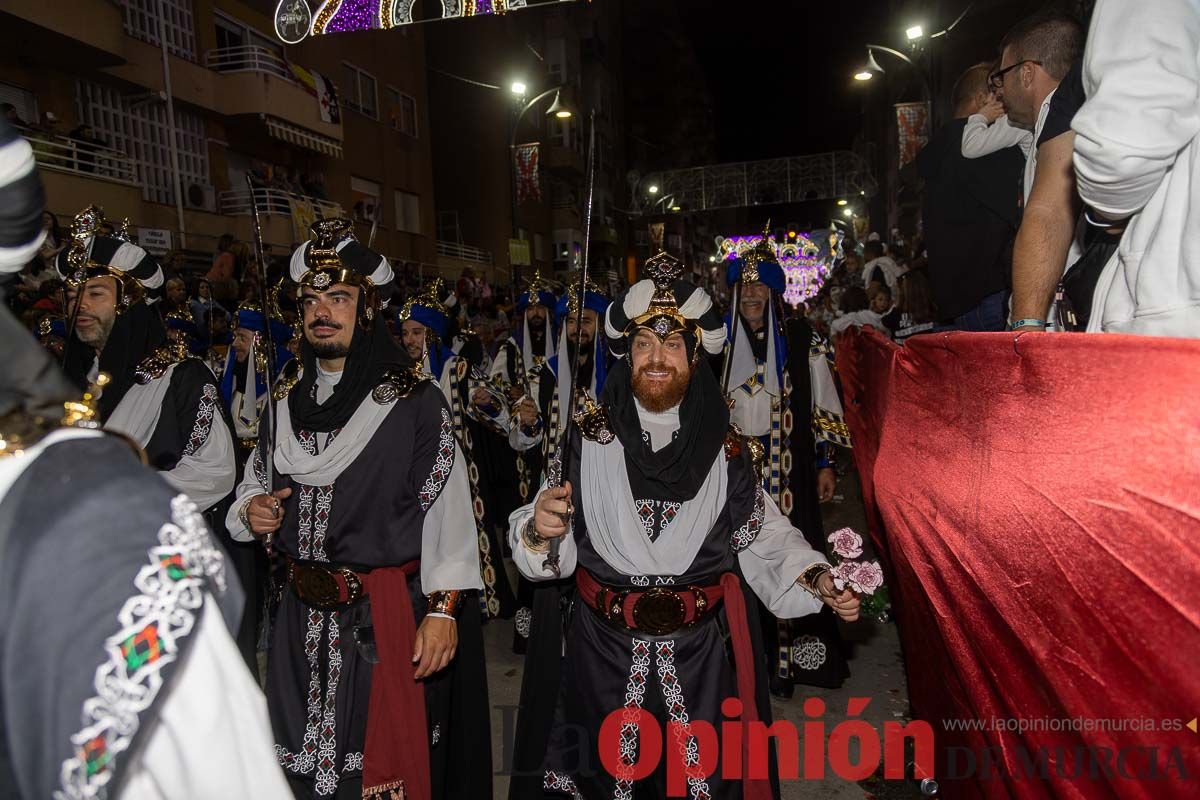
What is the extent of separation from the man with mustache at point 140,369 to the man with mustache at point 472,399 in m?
1.82

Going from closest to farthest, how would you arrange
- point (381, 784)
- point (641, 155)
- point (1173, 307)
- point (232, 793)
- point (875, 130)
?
point (232, 793), point (1173, 307), point (381, 784), point (875, 130), point (641, 155)

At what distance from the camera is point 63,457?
2.83 feet

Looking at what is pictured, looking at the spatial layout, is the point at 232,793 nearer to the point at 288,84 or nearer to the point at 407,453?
the point at 407,453

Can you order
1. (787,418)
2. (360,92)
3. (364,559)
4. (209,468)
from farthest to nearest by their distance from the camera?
(360,92), (787,418), (209,468), (364,559)

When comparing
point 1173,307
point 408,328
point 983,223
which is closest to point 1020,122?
point 983,223

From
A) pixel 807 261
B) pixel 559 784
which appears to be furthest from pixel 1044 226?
pixel 807 261

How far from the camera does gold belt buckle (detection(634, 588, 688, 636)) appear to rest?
2.51 m

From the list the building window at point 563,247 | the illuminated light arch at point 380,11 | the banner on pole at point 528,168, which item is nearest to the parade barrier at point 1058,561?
the illuminated light arch at point 380,11

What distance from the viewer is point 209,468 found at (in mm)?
3766

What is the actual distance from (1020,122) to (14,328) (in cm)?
299

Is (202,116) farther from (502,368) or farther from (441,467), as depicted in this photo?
(441,467)

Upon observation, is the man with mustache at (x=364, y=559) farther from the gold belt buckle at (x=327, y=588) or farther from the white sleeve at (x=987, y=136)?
the white sleeve at (x=987, y=136)

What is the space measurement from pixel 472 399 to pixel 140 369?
266cm

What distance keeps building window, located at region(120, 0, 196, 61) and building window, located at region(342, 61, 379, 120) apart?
4665 mm
